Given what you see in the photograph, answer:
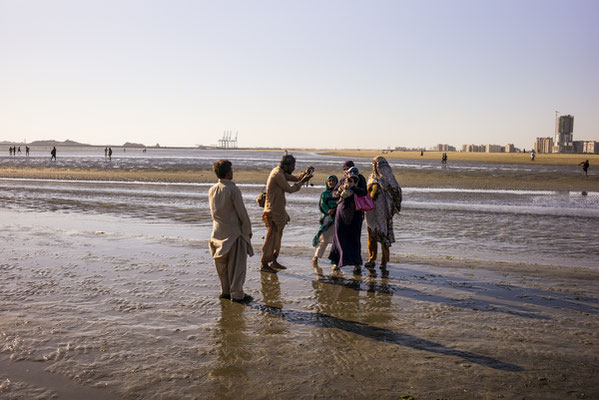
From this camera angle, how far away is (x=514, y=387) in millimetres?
3982

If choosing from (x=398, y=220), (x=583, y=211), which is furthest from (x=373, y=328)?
(x=583, y=211)

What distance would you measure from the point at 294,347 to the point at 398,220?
9.87 m

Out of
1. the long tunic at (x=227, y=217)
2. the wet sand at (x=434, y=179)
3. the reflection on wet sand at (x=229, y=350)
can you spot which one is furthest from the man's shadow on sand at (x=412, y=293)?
the wet sand at (x=434, y=179)

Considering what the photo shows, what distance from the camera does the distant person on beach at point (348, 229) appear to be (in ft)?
25.3

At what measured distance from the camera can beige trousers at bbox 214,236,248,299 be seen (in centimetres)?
619

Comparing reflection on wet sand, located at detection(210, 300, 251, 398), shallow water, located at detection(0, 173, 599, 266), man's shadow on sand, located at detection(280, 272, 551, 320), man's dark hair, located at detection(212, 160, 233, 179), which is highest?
man's dark hair, located at detection(212, 160, 233, 179)

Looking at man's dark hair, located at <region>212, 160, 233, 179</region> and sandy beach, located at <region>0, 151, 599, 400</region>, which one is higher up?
man's dark hair, located at <region>212, 160, 233, 179</region>

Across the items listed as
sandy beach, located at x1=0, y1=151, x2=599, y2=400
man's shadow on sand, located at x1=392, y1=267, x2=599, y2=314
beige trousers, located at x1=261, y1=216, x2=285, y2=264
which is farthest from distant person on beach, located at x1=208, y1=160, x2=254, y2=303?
man's shadow on sand, located at x1=392, y1=267, x2=599, y2=314

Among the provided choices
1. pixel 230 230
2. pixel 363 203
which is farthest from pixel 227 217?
pixel 363 203

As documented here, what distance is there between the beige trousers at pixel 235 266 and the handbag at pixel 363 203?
230 cm

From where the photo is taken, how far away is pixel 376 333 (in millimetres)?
5188

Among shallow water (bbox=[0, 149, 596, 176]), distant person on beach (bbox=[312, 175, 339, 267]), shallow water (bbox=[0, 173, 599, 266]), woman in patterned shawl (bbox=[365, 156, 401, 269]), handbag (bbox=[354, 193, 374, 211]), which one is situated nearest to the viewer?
handbag (bbox=[354, 193, 374, 211])

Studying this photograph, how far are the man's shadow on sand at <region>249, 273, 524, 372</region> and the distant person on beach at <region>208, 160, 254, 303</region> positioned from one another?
15.5 inches

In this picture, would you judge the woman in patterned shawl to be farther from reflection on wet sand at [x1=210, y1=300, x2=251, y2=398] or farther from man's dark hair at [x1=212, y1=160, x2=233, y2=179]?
reflection on wet sand at [x1=210, y1=300, x2=251, y2=398]
